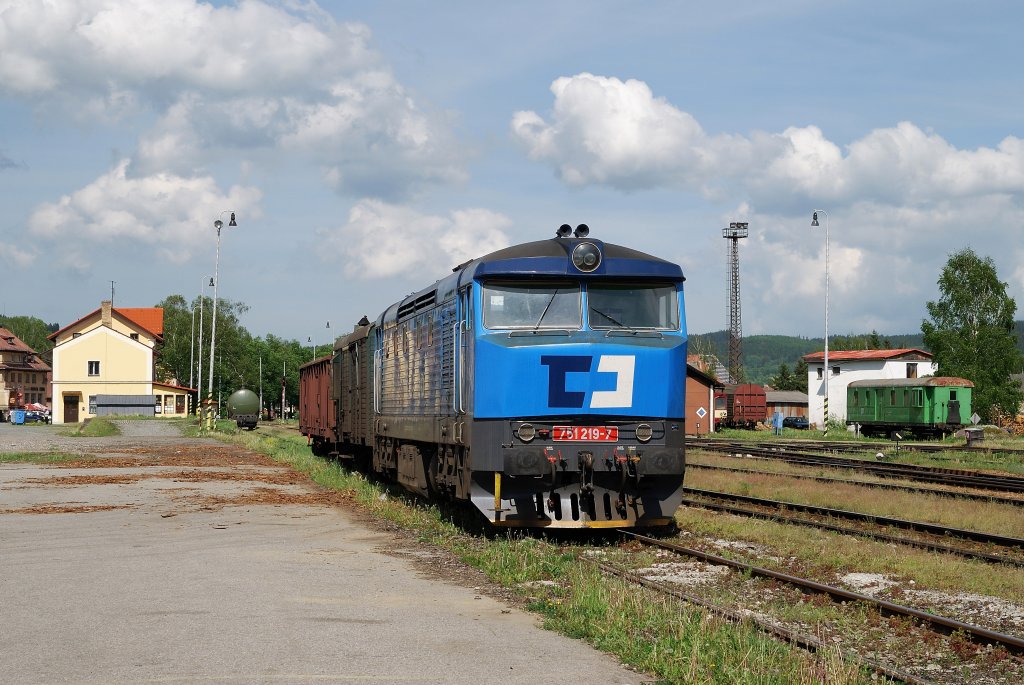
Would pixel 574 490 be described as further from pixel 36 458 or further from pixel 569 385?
pixel 36 458

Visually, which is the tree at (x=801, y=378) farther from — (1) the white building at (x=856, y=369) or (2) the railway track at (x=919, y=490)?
(2) the railway track at (x=919, y=490)

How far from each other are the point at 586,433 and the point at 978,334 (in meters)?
64.2

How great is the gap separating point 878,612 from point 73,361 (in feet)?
281

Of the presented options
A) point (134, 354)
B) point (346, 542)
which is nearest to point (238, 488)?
point (346, 542)

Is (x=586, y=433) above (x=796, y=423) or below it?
above

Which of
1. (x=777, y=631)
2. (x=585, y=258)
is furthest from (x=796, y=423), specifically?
(x=777, y=631)

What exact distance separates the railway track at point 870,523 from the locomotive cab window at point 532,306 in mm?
5024

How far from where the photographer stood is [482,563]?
12.1 m

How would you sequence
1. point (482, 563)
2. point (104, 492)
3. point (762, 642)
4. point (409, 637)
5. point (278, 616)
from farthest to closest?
point (104, 492) < point (482, 563) < point (278, 616) < point (409, 637) < point (762, 642)

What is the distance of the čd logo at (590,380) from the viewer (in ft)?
44.2

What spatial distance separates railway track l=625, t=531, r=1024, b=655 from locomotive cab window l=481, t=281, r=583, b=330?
10.2 ft

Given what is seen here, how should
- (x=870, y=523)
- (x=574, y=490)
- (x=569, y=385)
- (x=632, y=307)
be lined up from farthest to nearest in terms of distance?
1. (x=870, y=523)
2. (x=632, y=307)
3. (x=574, y=490)
4. (x=569, y=385)

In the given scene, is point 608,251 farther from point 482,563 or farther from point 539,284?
point 482,563

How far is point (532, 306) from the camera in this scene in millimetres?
13898
